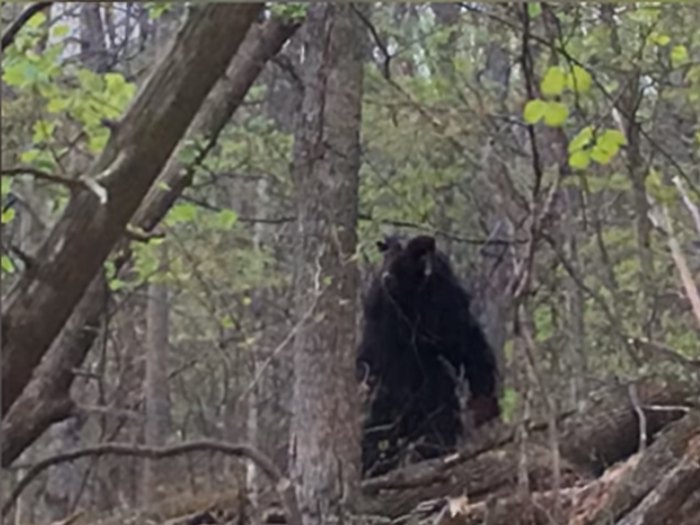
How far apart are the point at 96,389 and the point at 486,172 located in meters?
0.67

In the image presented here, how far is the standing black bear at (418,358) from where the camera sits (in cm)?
196

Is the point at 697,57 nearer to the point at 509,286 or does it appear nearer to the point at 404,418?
the point at 509,286

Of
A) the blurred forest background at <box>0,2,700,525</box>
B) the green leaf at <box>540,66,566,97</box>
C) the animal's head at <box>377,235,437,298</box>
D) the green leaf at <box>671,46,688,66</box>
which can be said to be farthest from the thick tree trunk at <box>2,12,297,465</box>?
the green leaf at <box>671,46,688,66</box>

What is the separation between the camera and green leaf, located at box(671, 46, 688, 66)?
169 centimetres

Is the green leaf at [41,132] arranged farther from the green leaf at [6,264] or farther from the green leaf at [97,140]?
the green leaf at [6,264]

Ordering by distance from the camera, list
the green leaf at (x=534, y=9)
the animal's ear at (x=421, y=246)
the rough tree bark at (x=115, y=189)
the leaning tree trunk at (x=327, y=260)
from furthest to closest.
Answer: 1. the animal's ear at (x=421, y=246)
2. the leaning tree trunk at (x=327, y=260)
3. the green leaf at (x=534, y=9)
4. the rough tree bark at (x=115, y=189)

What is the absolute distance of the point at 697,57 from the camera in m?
1.71

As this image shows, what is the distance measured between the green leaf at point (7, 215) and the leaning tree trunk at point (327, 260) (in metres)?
0.57

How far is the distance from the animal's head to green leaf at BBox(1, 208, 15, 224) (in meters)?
0.71

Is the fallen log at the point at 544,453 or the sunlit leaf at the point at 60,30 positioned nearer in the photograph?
the sunlit leaf at the point at 60,30

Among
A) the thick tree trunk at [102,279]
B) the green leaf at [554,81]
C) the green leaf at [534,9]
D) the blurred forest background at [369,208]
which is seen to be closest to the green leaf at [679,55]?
the blurred forest background at [369,208]

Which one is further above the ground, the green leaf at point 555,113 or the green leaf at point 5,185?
the green leaf at point 555,113

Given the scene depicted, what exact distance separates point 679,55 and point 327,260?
59 cm

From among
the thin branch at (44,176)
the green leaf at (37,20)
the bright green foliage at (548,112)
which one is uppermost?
the green leaf at (37,20)
